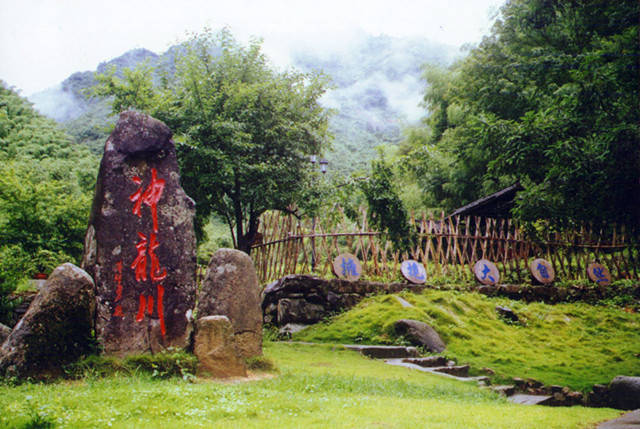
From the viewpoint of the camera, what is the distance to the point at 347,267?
1216cm

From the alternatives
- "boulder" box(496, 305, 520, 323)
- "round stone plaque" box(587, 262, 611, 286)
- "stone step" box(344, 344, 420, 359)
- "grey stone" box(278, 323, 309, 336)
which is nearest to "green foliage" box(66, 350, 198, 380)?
"stone step" box(344, 344, 420, 359)

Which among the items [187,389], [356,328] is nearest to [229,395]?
[187,389]

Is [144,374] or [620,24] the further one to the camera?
[620,24]

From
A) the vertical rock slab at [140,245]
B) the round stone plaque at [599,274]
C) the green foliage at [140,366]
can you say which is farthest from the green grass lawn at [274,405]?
the round stone plaque at [599,274]

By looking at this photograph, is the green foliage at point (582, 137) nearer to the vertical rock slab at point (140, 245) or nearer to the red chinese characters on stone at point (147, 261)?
the vertical rock slab at point (140, 245)

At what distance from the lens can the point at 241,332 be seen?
686 cm

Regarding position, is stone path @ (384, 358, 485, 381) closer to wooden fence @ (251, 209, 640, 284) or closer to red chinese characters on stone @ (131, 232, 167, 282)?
wooden fence @ (251, 209, 640, 284)

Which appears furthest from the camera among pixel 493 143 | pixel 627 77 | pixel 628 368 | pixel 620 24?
pixel 620 24

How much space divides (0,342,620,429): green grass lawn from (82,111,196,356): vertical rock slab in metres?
0.82

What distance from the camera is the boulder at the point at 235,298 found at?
22.3 ft

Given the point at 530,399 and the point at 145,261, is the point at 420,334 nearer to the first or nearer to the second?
the point at 530,399

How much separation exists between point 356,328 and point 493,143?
5055 millimetres

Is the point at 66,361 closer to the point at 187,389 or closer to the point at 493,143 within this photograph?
the point at 187,389

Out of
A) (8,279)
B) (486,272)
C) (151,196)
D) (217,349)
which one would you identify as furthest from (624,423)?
(8,279)
